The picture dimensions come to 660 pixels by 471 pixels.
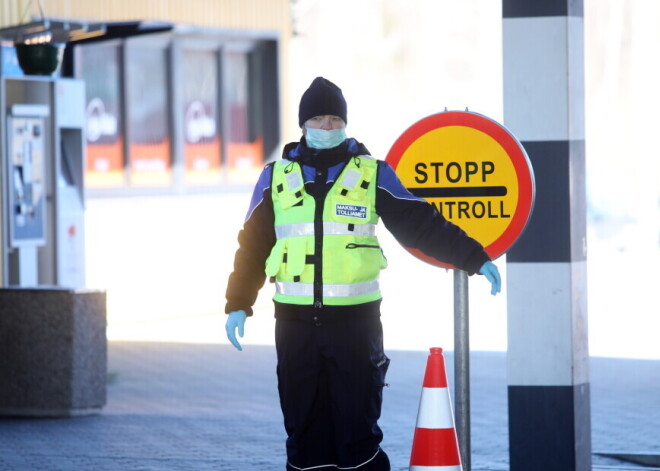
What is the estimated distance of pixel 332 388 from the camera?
5426 mm

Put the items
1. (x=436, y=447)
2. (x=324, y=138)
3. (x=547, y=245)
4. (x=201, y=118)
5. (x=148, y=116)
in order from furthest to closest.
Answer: (x=201, y=118) < (x=148, y=116) < (x=547, y=245) < (x=324, y=138) < (x=436, y=447)

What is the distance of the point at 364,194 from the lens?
5.40 m

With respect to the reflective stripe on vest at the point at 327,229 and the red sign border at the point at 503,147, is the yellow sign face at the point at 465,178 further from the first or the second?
the reflective stripe on vest at the point at 327,229

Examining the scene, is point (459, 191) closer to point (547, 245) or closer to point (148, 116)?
point (547, 245)

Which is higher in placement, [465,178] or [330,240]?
[465,178]

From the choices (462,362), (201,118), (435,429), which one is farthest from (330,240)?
(201,118)

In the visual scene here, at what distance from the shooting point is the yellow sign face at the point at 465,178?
5406 millimetres

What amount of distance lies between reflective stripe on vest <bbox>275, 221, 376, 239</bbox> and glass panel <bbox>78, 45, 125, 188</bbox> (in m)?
10.4

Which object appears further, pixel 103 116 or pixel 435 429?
pixel 103 116

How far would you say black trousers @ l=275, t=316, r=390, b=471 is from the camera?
5.38m

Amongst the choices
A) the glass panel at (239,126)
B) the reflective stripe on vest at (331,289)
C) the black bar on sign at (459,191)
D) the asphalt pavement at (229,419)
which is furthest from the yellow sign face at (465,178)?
the glass panel at (239,126)

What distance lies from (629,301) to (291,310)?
12.8 meters

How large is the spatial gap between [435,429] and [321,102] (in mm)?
1270

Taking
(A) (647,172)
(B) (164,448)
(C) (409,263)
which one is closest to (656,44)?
(A) (647,172)
